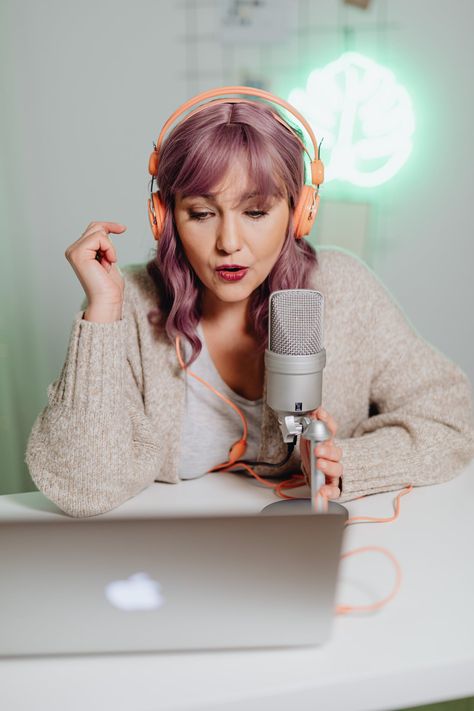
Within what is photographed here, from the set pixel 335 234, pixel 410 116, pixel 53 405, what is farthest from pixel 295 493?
pixel 410 116

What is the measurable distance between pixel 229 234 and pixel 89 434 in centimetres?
39

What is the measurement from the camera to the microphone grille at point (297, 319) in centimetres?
94


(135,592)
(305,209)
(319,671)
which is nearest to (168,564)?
(135,592)

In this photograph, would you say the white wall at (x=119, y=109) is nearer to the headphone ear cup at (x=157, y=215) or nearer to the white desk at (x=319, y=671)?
the headphone ear cup at (x=157, y=215)

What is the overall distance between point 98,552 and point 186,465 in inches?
23.5

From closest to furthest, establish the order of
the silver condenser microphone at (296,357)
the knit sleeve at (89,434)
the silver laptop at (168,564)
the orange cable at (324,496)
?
the silver laptop at (168,564)
the orange cable at (324,496)
the silver condenser microphone at (296,357)
the knit sleeve at (89,434)

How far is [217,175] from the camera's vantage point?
3.50 ft

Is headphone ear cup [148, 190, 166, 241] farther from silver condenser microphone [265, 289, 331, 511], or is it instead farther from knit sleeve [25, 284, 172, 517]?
silver condenser microphone [265, 289, 331, 511]

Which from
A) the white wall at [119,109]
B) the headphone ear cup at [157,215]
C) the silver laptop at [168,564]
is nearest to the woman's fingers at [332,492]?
the silver laptop at [168,564]

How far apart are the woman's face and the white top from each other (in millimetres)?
179

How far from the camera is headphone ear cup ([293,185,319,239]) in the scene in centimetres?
116

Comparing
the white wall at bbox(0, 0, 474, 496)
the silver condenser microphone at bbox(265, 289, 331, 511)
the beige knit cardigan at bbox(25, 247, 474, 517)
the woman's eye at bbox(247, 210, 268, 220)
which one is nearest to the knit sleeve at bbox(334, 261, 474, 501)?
the beige knit cardigan at bbox(25, 247, 474, 517)

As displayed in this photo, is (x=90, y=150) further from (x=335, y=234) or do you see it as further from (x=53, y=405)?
(x=53, y=405)

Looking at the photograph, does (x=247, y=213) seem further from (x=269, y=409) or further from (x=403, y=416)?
(x=403, y=416)
